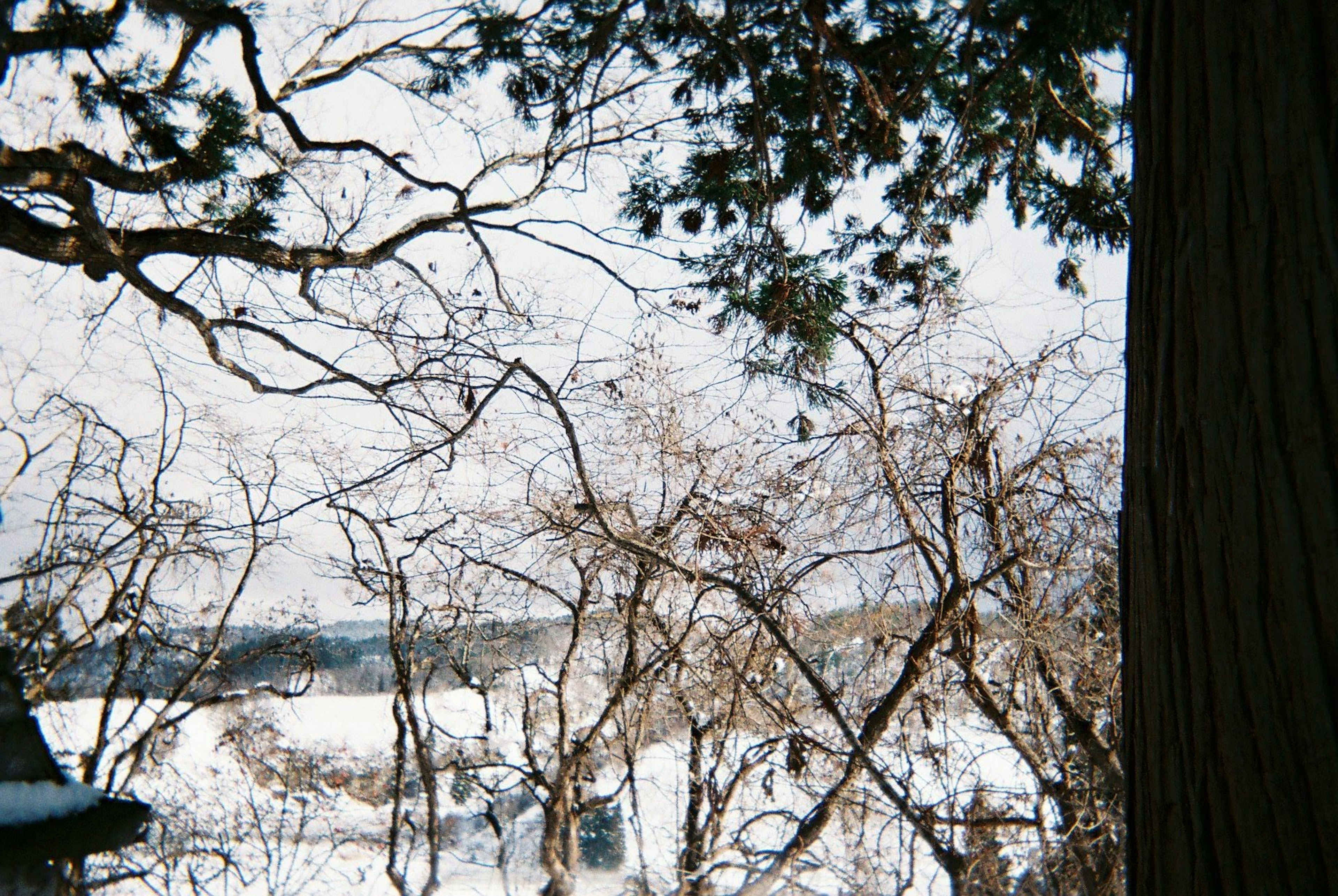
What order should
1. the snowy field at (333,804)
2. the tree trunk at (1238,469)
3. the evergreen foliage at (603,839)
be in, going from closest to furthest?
the tree trunk at (1238,469) < the snowy field at (333,804) < the evergreen foliage at (603,839)

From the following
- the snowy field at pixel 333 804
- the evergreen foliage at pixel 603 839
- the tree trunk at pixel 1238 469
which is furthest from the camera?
the evergreen foliage at pixel 603 839

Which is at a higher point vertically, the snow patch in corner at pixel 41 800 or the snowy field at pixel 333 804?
the snow patch in corner at pixel 41 800

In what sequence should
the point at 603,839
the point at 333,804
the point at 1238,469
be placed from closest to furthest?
1. the point at 1238,469
2. the point at 603,839
3. the point at 333,804

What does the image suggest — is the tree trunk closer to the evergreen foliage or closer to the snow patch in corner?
the snow patch in corner

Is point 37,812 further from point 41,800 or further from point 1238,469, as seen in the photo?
point 1238,469

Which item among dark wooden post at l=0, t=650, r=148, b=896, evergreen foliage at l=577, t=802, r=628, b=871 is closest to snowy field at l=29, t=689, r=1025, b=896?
evergreen foliage at l=577, t=802, r=628, b=871

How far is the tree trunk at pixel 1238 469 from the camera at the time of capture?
844 millimetres

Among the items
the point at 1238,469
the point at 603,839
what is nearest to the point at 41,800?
the point at 1238,469

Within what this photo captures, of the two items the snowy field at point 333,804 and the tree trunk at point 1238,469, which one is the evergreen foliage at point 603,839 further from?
the tree trunk at point 1238,469

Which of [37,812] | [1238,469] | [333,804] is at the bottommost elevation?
[333,804]

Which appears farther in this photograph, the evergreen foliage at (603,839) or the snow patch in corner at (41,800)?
the evergreen foliage at (603,839)

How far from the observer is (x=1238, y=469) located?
0.91m

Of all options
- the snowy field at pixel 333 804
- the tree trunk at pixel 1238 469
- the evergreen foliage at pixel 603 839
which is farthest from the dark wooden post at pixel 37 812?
the evergreen foliage at pixel 603 839

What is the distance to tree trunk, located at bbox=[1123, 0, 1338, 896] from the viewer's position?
2.77 feet
